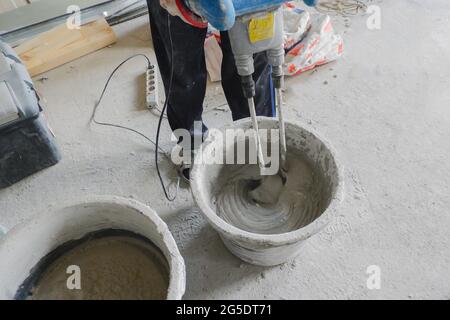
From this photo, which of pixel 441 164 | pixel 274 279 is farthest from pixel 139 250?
pixel 441 164

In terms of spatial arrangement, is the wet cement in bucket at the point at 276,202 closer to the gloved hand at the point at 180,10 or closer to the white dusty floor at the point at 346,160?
the white dusty floor at the point at 346,160

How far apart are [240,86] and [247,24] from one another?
50cm

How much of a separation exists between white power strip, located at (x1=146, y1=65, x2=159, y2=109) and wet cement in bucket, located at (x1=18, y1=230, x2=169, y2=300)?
775mm

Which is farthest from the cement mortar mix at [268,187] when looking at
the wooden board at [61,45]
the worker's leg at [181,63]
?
the wooden board at [61,45]

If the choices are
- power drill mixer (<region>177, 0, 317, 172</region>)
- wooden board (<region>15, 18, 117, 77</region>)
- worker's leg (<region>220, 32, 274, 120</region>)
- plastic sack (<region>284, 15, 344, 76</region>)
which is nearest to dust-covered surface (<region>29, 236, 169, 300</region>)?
power drill mixer (<region>177, 0, 317, 172</region>)

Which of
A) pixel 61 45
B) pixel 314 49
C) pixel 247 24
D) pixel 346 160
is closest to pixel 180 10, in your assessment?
pixel 247 24

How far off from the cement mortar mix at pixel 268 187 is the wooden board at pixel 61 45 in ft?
4.04

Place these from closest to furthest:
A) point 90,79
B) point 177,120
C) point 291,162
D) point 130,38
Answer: point 291,162 < point 177,120 < point 90,79 < point 130,38

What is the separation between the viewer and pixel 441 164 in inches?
51.9

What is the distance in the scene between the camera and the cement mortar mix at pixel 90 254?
2.68 ft

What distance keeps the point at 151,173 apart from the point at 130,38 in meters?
0.98

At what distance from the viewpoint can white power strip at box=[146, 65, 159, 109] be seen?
5.25ft

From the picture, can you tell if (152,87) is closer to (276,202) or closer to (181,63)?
(181,63)
